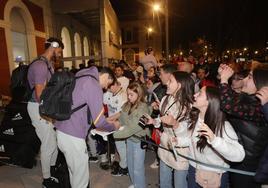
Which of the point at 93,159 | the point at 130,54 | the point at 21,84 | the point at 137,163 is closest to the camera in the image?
the point at 137,163

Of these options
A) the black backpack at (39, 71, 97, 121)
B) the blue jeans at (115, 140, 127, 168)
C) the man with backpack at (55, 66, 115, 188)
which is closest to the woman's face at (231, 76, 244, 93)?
the blue jeans at (115, 140, 127, 168)

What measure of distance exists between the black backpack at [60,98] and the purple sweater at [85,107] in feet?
0.24

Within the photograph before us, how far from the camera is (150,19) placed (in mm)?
40594

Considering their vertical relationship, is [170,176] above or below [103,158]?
above

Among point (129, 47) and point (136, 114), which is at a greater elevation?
point (129, 47)

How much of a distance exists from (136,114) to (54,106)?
3.76 ft

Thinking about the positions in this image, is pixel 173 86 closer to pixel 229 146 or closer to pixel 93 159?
pixel 229 146

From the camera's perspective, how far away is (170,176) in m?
3.42

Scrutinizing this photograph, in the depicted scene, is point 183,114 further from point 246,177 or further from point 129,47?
point 129,47

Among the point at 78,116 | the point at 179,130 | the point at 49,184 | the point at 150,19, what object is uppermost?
the point at 150,19

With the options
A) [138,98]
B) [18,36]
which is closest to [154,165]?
[138,98]

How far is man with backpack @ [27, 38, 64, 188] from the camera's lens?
12.8 feet

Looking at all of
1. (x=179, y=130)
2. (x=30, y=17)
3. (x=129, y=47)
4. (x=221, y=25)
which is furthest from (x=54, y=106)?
(x=129, y=47)

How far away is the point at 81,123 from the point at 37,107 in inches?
53.4
